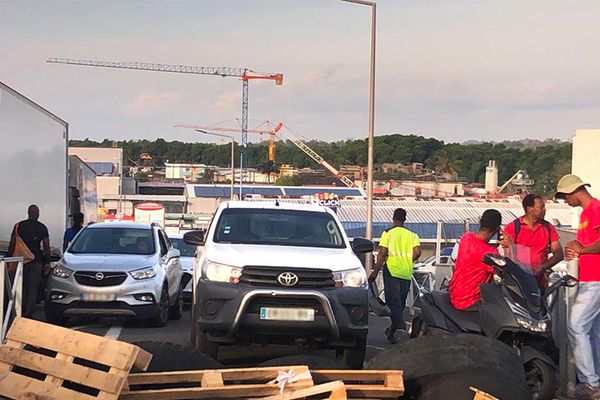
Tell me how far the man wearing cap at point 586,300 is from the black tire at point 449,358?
2.16 m

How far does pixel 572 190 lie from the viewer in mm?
8539

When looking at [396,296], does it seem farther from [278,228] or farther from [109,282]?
[109,282]

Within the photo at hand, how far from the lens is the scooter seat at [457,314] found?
327 inches

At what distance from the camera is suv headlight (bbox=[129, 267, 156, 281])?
13789 mm

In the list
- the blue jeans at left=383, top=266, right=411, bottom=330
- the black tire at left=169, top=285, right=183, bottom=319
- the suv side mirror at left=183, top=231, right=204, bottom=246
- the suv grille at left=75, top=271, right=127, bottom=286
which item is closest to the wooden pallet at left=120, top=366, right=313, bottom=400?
the suv side mirror at left=183, top=231, right=204, bottom=246

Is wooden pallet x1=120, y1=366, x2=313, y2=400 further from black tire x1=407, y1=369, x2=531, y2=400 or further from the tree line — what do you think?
the tree line

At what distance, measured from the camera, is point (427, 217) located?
59406 millimetres

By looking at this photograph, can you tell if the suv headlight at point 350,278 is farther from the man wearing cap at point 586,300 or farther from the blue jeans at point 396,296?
the blue jeans at point 396,296

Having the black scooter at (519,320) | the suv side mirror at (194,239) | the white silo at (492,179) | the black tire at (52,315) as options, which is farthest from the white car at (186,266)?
the white silo at (492,179)

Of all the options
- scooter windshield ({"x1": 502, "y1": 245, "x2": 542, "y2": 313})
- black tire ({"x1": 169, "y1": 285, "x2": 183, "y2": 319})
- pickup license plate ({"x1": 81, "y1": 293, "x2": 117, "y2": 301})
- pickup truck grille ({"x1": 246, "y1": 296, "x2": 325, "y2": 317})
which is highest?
scooter windshield ({"x1": 502, "y1": 245, "x2": 542, "y2": 313})

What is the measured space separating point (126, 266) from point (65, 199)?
6.18 meters

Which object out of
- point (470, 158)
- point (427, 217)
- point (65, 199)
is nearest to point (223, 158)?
point (470, 158)

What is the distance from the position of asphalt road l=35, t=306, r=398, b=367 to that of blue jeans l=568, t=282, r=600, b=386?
3.04 meters

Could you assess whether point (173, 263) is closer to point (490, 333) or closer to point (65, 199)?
point (65, 199)
